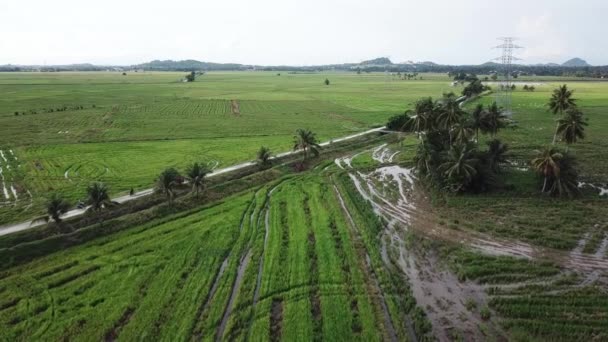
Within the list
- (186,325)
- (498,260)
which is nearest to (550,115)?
(498,260)

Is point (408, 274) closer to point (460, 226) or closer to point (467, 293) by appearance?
point (467, 293)

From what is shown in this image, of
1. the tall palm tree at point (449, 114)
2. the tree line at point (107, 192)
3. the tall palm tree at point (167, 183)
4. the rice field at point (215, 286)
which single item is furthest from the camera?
the tall palm tree at point (449, 114)

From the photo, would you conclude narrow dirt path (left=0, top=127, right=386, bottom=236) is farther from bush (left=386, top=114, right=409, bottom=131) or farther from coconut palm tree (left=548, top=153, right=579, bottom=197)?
coconut palm tree (left=548, top=153, right=579, bottom=197)

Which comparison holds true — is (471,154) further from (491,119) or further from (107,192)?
(107,192)

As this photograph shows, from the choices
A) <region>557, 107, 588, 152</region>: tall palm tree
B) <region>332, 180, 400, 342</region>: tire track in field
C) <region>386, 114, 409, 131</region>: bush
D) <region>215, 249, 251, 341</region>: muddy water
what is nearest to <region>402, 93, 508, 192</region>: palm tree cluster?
<region>557, 107, 588, 152</region>: tall palm tree

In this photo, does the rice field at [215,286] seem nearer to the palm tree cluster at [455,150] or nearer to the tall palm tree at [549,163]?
the palm tree cluster at [455,150]

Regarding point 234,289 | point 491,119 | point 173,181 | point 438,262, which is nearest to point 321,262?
point 234,289

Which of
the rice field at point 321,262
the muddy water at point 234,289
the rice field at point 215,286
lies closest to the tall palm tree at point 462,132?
the rice field at point 321,262
